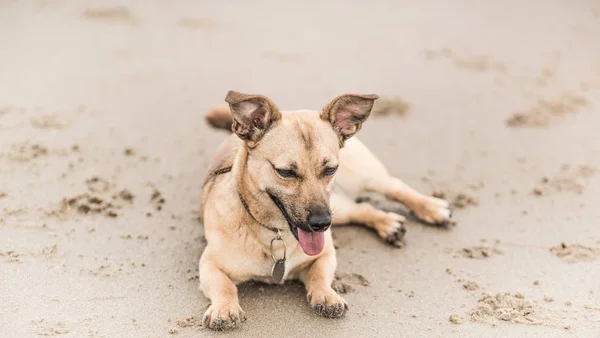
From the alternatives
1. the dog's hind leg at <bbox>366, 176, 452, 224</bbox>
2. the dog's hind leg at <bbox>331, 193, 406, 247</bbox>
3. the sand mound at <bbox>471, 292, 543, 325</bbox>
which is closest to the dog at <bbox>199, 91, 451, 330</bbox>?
the dog's hind leg at <bbox>331, 193, 406, 247</bbox>

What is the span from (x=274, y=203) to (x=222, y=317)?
0.79m

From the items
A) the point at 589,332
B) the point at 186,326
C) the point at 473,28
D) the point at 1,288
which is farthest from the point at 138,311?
the point at 473,28

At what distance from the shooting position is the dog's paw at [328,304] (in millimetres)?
4559

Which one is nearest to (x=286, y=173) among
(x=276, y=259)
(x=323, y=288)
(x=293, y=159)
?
(x=293, y=159)

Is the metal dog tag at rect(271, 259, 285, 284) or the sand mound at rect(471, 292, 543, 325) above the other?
the sand mound at rect(471, 292, 543, 325)

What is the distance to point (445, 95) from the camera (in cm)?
833

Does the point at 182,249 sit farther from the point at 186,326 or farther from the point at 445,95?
the point at 445,95

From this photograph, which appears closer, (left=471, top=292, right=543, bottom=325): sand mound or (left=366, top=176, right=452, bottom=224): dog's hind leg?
(left=471, top=292, right=543, bottom=325): sand mound

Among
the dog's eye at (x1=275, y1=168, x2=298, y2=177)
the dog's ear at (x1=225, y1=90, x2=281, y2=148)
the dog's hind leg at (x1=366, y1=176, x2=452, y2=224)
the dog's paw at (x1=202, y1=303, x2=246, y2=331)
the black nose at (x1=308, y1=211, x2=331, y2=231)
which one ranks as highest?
the dog's ear at (x1=225, y1=90, x2=281, y2=148)

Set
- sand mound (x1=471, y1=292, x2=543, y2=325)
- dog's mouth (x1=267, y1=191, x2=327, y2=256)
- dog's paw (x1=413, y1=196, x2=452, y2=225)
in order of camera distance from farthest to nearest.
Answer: dog's paw (x1=413, y1=196, x2=452, y2=225) → sand mound (x1=471, y1=292, x2=543, y2=325) → dog's mouth (x1=267, y1=191, x2=327, y2=256)

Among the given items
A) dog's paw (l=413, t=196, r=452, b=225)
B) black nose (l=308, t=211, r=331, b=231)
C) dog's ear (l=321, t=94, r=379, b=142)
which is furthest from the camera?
dog's paw (l=413, t=196, r=452, b=225)

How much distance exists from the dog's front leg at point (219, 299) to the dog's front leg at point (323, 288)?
1.61 ft

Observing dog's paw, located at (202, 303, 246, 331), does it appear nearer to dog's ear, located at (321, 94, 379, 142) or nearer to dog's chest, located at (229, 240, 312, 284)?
dog's chest, located at (229, 240, 312, 284)

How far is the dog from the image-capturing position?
4.43m
